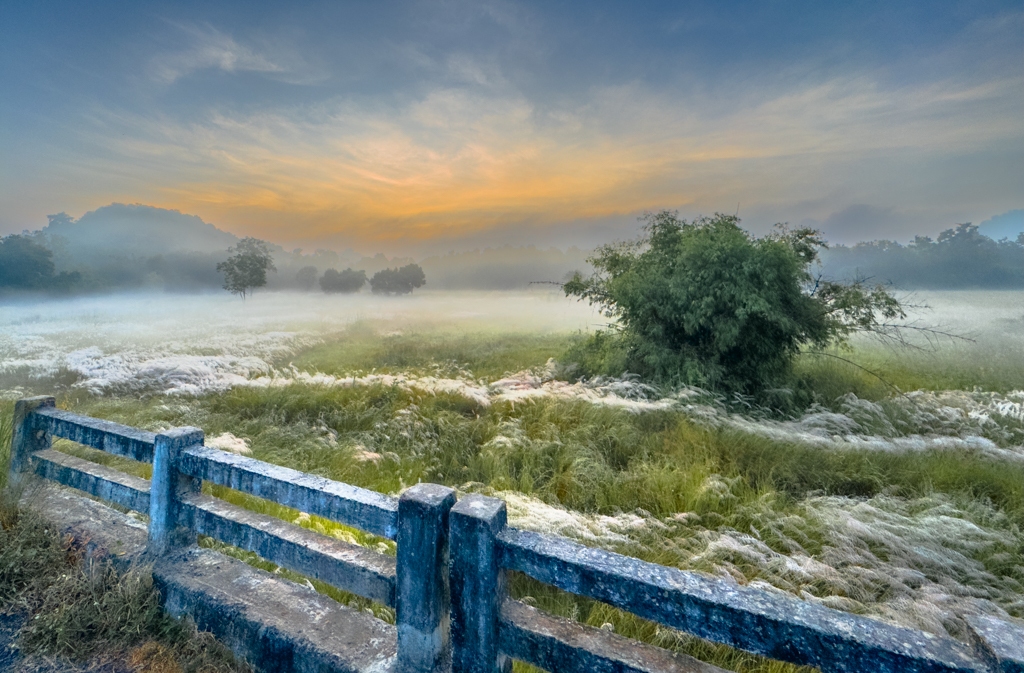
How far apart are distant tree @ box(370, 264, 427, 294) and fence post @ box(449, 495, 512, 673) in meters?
23.9

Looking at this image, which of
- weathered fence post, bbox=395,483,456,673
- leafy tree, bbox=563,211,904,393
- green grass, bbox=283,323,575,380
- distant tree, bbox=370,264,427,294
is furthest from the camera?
distant tree, bbox=370,264,427,294

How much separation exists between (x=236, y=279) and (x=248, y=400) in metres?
8.06

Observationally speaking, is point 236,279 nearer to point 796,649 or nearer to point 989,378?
point 796,649

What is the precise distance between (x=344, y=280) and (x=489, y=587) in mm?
21121

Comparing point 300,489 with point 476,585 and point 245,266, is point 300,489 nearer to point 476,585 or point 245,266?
point 476,585

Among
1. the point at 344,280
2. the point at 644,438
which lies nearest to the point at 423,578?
the point at 644,438

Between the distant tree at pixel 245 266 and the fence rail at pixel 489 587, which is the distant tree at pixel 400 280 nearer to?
the distant tree at pixel 245 266

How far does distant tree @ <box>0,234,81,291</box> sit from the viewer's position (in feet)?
33.3

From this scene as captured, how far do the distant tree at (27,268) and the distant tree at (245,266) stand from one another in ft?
13.1

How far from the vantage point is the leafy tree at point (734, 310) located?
29.6ft

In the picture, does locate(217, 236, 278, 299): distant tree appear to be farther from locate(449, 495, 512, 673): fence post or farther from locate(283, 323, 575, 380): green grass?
locate(449, 495, 512, 673): fence post

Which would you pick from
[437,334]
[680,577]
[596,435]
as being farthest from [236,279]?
[680,577]

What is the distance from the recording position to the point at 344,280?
2120 centimetres

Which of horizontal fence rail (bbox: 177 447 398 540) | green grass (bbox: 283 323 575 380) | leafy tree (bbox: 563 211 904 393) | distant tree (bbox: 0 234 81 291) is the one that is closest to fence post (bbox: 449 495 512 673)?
horizontal fence rail (bbox: 177 447 398 540)
